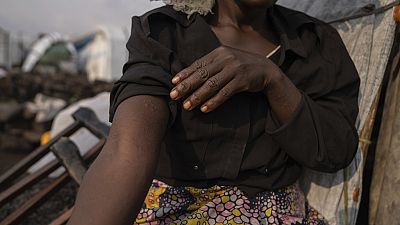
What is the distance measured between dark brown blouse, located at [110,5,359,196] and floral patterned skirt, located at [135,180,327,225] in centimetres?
3

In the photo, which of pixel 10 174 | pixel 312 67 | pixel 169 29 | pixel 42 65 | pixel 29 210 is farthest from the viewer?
pixel 42 65

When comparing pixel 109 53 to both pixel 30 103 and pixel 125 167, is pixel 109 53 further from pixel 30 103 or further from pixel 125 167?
pixel 125 167

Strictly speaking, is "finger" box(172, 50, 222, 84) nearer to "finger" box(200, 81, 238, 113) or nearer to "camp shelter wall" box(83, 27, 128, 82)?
"finger" box(200, 81, 238, 113)

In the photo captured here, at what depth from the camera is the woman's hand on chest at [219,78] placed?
1.27 metres

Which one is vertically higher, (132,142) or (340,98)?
(132,142)

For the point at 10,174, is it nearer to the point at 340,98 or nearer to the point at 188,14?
the point at 188,14

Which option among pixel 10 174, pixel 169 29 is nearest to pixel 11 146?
pixel 10 174

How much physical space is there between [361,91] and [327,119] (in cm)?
30

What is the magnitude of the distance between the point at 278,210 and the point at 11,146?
660 cm

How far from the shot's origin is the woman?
1254mm

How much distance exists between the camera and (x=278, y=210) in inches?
62.1

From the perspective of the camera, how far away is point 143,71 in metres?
1.32

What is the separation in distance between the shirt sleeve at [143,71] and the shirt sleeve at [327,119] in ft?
1.35

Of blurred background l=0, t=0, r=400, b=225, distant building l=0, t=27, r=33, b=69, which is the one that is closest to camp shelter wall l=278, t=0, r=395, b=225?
blurred background l=0, t=0, r=400, b=225
